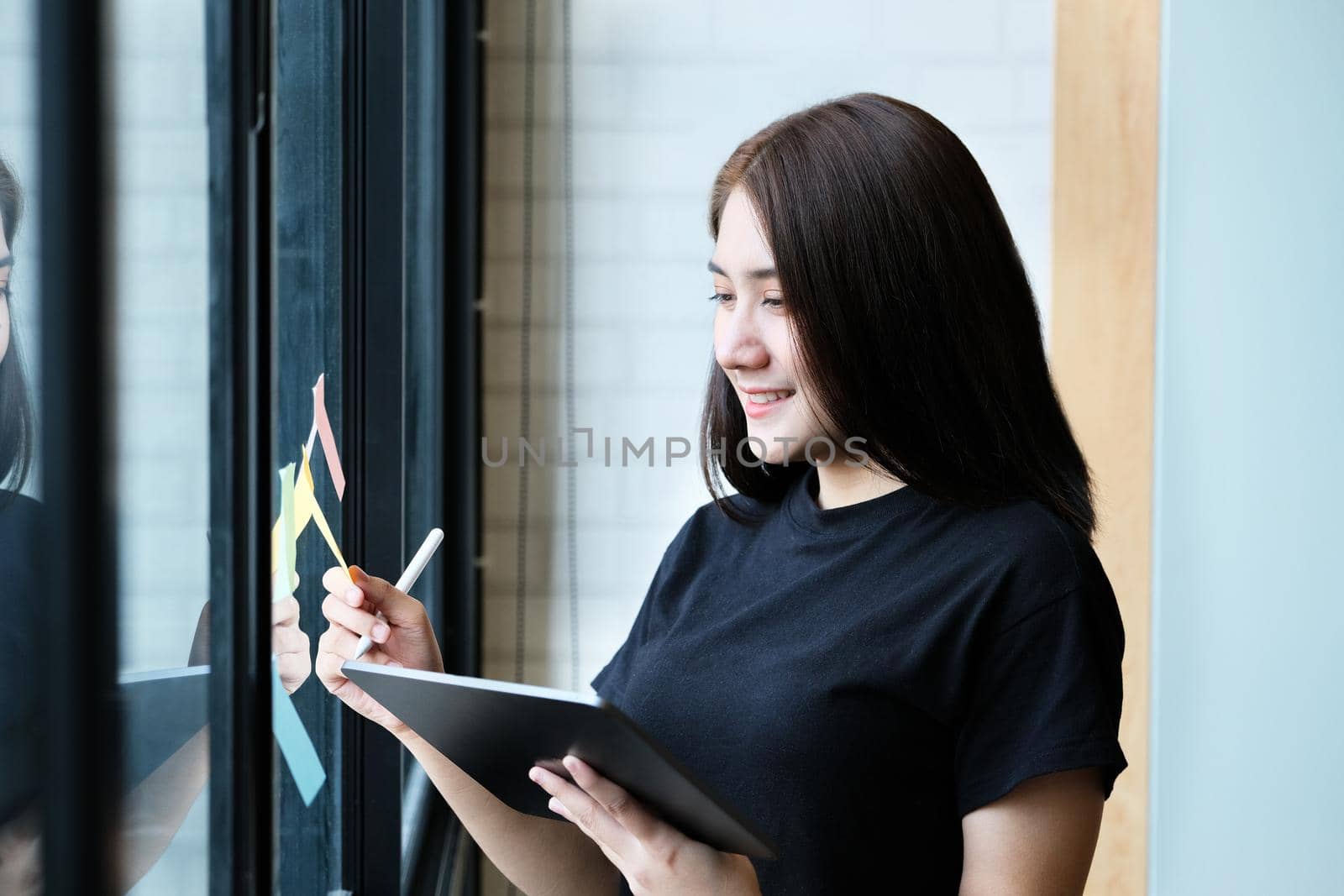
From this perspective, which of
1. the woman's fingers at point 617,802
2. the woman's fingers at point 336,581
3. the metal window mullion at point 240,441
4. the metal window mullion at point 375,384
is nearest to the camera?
the metal window mullion at point 240,441

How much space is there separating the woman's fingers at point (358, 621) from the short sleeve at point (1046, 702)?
46cm

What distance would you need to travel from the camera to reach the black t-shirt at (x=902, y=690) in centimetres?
85

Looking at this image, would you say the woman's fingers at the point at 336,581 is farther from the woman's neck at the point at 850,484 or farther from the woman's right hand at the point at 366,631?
the woman's neck at the point at 850,484

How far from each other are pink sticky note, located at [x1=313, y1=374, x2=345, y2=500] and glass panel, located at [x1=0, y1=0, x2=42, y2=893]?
61 cm

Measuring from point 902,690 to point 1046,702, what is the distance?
0.11 meters

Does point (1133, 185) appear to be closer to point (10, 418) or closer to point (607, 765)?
point (607, 765)

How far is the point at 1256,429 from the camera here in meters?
1.95

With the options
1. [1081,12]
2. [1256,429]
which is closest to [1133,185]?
[1081,12]

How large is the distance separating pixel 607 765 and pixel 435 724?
0.14 meters

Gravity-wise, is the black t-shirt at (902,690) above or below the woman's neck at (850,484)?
below

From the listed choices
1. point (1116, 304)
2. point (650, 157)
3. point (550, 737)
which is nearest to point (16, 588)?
point (550, 737)

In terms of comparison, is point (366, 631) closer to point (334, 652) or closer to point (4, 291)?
point (334, 652)

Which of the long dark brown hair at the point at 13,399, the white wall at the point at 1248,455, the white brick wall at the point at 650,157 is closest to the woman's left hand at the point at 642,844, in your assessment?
the long dark brown hair at the point at 13,399

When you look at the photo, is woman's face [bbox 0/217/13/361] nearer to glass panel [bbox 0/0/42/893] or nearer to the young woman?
glass panel [bbox 0/0/42/893]
